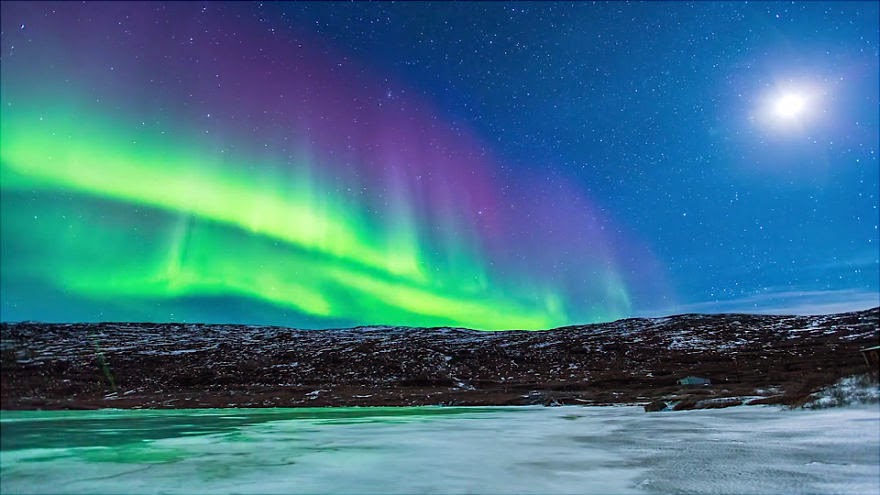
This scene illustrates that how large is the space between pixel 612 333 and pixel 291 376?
8485 centimetres

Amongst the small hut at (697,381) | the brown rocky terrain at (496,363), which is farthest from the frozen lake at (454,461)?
the small hut at (697,381)

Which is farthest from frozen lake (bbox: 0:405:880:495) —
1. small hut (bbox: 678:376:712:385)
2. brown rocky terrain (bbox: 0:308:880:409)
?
small hut (bbox: 678:376:712:385)

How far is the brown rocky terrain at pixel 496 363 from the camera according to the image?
182ft

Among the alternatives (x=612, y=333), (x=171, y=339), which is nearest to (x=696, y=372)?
(x=612, y=333)

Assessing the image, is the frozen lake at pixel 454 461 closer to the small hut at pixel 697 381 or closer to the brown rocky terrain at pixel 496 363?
the brown rocky terrain at pixel 496 363

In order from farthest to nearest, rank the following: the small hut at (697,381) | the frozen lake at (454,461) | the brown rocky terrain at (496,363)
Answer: the small hut at (697,381), the brown rocky terrain at (496,363), the frozen lake at (454,461)

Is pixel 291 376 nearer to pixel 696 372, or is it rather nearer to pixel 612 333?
pixel 696 372

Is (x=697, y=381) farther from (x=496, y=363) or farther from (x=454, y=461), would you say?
(x=454, y=461)

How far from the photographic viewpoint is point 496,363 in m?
110

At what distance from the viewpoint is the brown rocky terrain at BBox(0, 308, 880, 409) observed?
55375mm

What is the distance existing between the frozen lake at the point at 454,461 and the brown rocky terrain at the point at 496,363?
12.6 feet

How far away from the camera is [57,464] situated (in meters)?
7.48

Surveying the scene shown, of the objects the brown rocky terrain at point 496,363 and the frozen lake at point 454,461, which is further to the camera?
the brown rocky terrain at point 496,363

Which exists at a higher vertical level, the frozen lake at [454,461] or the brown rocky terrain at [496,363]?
the brown rocky terrain at [496,363]
